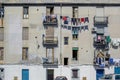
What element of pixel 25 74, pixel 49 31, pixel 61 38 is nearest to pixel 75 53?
pixel 61 38

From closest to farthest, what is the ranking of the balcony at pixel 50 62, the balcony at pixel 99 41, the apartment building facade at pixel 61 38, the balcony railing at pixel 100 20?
the balcony at pixel 99 41 < the balcony at pixel 50 62 < the apartment building facade at pixel 61 38 < the balcony railing at pixel 100 20

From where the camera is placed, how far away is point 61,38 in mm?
84312

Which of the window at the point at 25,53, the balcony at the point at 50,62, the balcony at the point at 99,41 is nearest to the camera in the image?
the balcony at the point at 99,41

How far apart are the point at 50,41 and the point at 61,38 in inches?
67.6

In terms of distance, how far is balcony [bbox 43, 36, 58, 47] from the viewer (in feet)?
275

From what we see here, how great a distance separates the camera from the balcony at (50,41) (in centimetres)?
8375

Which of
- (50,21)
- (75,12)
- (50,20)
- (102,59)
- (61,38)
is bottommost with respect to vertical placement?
(102,59)

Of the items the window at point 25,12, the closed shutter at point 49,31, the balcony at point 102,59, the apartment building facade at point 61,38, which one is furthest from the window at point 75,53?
the window at point 25,12

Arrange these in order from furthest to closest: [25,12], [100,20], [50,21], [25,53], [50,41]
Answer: [25,12] < [25,53] < [100,20] < [50,21] < [50,41]

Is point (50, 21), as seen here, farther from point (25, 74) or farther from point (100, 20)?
point (25, 74)

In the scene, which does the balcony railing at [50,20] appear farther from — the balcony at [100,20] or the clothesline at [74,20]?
the balcony at [100,20]

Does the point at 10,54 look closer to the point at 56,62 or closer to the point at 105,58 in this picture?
the point at 56,62

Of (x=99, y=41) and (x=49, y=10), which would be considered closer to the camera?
(x=99, y=41)

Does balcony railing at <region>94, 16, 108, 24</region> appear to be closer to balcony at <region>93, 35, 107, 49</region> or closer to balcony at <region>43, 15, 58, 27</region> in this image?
balcony at <region>93, 35, 107, 49</region>
